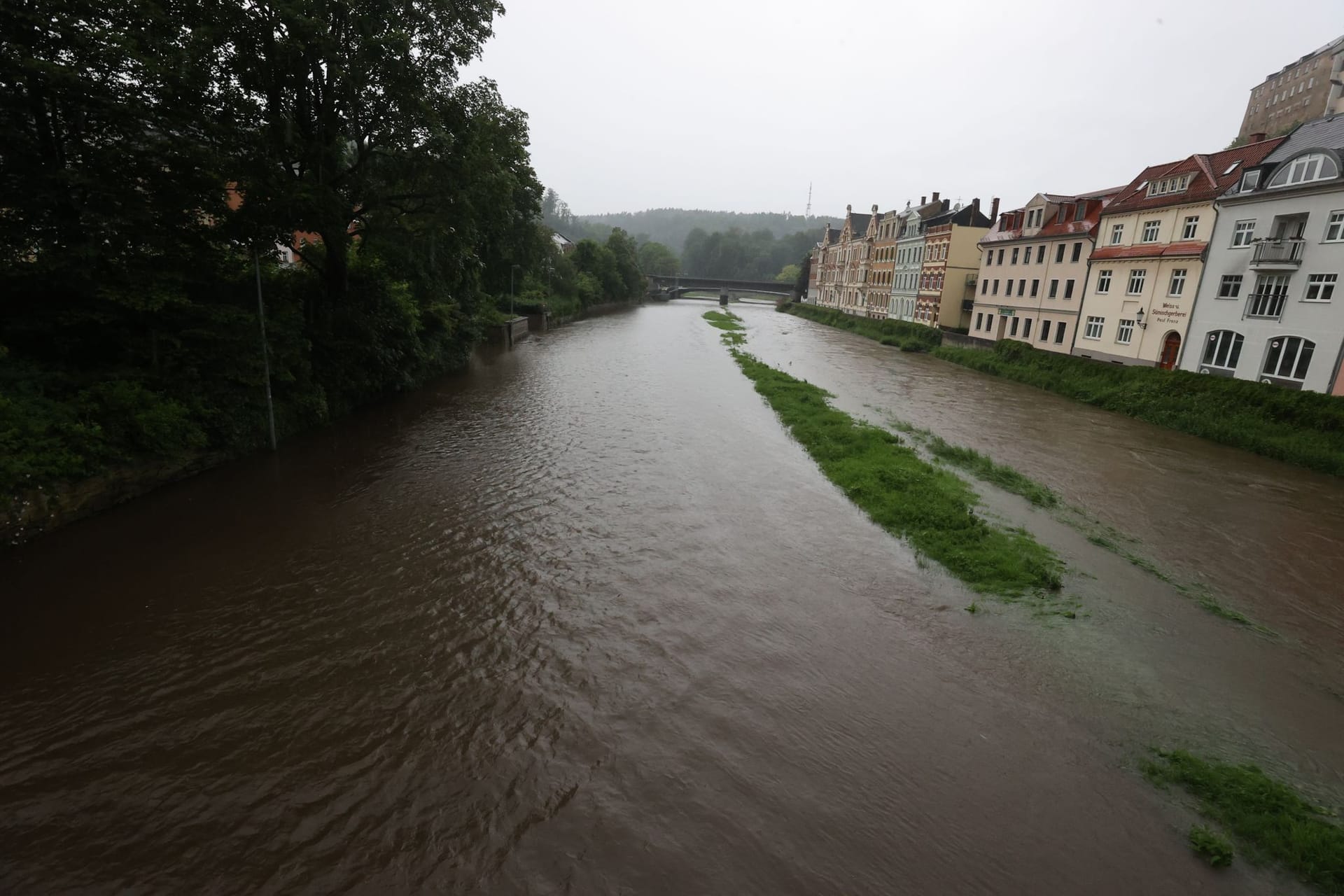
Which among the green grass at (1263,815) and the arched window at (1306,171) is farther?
the arched window at (1306,171)

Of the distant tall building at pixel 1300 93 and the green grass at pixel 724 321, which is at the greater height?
the distant tall building at pixel 1300 93

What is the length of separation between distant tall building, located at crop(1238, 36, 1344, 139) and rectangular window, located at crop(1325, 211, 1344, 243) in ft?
168

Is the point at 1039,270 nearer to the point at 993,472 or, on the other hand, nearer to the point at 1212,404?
the point at 1212,404

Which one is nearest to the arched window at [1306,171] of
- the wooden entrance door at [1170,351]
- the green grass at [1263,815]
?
the wooden entrance door at [1170,351]

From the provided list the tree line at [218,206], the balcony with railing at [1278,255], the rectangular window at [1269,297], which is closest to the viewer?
the tree line at [218,206]

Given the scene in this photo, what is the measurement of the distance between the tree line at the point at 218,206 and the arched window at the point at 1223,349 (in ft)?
93.7

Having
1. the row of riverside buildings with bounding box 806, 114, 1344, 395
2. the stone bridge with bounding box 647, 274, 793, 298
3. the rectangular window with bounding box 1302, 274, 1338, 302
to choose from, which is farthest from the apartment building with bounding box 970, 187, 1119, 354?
the stone bridge with bounding box 647, 274, 793, 298

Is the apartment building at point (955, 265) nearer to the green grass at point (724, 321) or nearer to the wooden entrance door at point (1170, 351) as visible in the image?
the green grass at point (724, 321)

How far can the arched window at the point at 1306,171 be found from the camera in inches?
854

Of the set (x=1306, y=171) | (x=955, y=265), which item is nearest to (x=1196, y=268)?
(x=1306, y=171)

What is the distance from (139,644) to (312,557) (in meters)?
Answer: 2.43

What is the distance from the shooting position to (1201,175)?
2783cm

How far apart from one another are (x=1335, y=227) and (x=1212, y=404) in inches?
275

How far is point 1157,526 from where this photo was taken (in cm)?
1305
